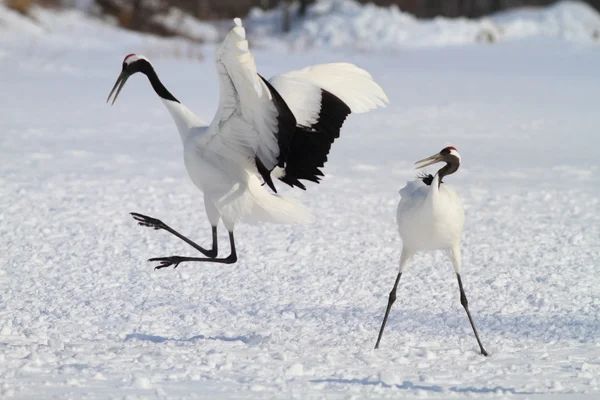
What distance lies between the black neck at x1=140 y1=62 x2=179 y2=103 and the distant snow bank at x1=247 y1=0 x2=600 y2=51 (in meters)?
17.8

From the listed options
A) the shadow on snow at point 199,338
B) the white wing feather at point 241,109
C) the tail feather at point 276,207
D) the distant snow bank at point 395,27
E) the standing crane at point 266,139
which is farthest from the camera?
the distant snow bank at point 395,27

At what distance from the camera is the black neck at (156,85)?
4.81 metres

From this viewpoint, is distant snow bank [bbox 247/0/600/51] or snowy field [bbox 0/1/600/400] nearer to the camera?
snowy field [bbox 0/1/600/400]

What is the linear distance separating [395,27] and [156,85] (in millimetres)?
20982

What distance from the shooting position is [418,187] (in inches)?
176

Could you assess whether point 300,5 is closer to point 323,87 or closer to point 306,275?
point 306,275

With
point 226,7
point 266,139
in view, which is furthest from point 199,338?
point 226,7

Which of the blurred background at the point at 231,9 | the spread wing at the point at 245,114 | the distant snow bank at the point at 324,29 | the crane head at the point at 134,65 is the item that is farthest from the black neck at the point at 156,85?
the blurred background at the point at 231,9

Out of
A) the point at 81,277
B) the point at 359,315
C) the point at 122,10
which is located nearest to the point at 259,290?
the point at 359,315

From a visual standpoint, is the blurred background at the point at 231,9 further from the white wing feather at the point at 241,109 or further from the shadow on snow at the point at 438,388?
the shadow on snow at the point at 438,388

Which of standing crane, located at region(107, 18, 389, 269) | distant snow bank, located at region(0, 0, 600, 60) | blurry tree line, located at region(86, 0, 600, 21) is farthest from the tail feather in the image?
blurry tree line, located at region(86, 0, 600, 21)

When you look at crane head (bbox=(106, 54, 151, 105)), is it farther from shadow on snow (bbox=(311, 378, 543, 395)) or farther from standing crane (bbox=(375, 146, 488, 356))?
Answer: shadow on snow (bbox=(311, 378, 543, 395))

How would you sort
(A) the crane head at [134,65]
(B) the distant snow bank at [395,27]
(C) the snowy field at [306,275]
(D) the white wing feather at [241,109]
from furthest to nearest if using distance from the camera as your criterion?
(B) the distant snow bank at [395,27] < (A) the crane head at [134,65] < (C) the snowy field at [306,275] < (D) the white wing feather at [241,109]

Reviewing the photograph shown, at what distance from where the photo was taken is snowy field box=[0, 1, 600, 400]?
3.98 metres
